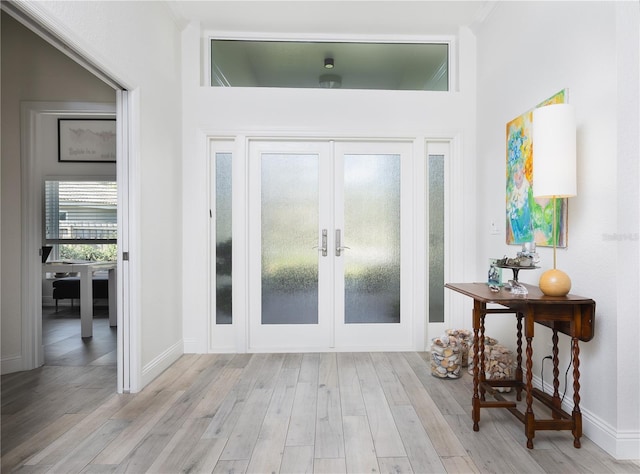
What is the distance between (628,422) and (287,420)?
177 centimetres

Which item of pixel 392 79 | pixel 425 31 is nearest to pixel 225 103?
pixel 392 79

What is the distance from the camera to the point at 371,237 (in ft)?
11.3

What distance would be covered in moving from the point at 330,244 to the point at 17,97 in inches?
117

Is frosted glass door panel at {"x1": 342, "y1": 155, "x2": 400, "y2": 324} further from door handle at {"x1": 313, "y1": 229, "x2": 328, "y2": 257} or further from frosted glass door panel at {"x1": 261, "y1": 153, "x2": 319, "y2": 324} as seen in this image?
frosted glass door panel at {"x1": 261, "y1": 153, "x2": 319, "y2": 324}

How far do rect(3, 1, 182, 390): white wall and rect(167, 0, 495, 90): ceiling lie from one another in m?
0.50

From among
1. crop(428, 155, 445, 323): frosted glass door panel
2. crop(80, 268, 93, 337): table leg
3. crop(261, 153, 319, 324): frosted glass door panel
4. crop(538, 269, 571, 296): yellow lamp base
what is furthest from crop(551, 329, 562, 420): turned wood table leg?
crop(80, 268, 93, 337): table leg

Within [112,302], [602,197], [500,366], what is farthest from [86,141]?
[602,197]

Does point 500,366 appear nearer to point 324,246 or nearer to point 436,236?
point 436,236

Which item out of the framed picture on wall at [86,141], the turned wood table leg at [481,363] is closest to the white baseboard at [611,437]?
the turned wood table leg at [481,363]

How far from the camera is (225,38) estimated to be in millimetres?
3457

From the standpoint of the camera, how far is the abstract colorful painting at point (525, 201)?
7.06 feet

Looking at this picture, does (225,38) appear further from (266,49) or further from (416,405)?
(416,405)

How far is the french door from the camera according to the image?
3.41 meters

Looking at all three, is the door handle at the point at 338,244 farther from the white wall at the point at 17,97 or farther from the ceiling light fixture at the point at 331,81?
the white wall at the point at 17,97
